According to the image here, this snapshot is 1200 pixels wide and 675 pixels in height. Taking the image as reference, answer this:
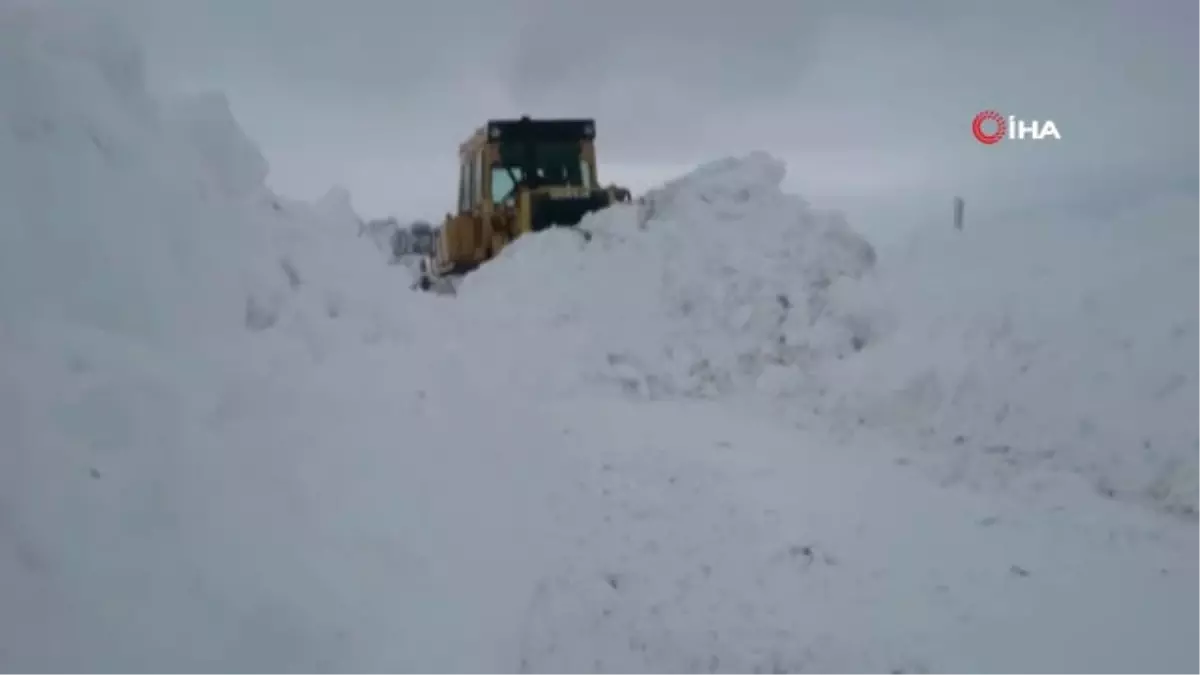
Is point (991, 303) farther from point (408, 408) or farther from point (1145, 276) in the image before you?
point (408, 408)

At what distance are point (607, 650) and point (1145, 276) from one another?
6.08 m

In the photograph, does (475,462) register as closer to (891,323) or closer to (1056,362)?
(1056,362)

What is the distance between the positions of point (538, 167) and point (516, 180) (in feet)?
1.36

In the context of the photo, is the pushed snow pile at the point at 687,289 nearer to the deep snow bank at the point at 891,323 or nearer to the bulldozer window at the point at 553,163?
the deep snow bank at the point at 891,323

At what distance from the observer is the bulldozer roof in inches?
618

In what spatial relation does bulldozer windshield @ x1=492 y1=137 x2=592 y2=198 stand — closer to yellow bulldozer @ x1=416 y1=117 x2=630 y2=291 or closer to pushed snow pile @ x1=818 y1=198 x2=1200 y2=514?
yellow bulldozer @ x1=416 y1=117 x2=630 y2=291

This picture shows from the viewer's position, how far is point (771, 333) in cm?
1107

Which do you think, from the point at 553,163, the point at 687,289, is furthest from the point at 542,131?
the point at 687,289

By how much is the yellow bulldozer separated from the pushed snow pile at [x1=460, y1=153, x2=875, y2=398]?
6.08 ft

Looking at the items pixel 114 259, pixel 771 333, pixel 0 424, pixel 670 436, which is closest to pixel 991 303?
pixel 771 333

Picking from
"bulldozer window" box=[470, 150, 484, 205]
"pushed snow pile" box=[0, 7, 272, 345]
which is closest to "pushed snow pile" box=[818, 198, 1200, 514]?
"pushed snow pile" box=[0, 7, 272, 345]

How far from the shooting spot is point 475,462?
6168 millimetres

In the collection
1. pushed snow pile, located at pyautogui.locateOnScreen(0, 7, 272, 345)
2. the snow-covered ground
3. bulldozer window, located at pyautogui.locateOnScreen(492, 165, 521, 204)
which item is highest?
bulldozer window, located at pyautogui.locateOnScreen(492, 165, 521, 204)

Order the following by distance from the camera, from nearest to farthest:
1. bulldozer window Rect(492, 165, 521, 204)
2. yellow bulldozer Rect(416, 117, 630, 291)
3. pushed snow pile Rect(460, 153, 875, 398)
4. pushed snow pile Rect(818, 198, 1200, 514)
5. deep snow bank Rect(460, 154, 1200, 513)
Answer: pushed snow pile Rect(818, 198, 1200, 514), deep snow bank Rect(460, 154, 1200, 513), pushed snow pile Rect(460, 153, 875, 398), yellow bulldozer Rect(416, 117, 630, 291), bulldozer window Rect(492, 165, 521, 204)
